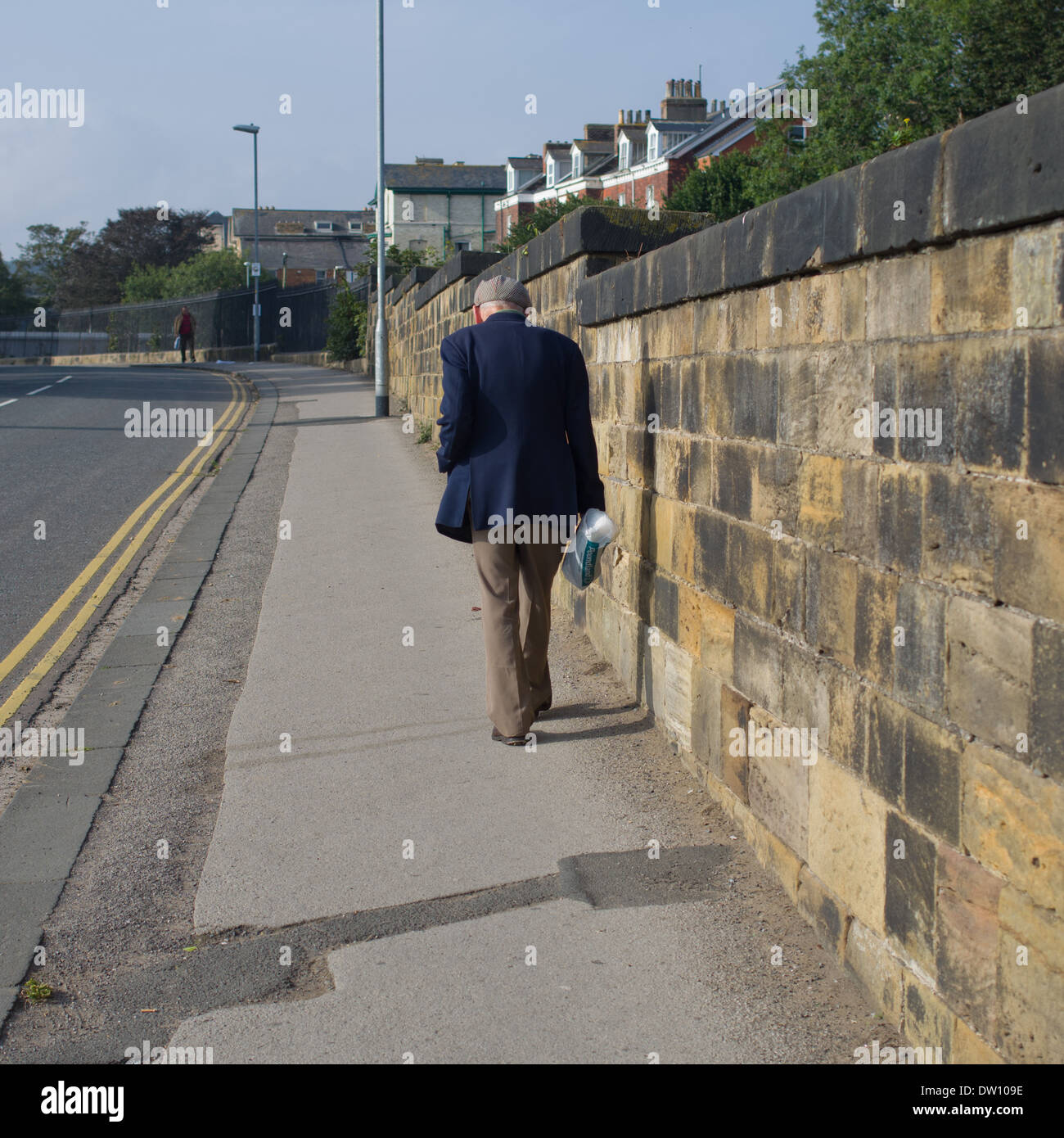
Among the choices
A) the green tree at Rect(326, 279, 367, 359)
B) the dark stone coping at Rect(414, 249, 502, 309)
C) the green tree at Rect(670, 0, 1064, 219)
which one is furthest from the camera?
the green tree at Rect(670, 0, 1064, 219)

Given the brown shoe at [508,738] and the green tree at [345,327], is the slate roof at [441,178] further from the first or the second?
the brown shoe at [508,738]

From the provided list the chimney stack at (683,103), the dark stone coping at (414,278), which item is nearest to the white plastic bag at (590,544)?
the dark stone coping at (414,278)

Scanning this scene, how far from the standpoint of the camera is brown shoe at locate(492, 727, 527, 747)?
16.2ft

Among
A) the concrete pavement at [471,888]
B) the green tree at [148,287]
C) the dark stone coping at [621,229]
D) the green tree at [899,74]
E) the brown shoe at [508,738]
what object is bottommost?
the concrete pavement at [471,888]

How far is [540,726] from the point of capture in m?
5.22

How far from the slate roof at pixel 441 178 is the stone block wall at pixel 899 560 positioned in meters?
71.1

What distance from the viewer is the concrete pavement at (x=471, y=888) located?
2.90 metres

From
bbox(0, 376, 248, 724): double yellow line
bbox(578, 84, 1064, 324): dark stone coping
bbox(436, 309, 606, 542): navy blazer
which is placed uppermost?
bbox(578, 84, 1064, 324): dark stone coping

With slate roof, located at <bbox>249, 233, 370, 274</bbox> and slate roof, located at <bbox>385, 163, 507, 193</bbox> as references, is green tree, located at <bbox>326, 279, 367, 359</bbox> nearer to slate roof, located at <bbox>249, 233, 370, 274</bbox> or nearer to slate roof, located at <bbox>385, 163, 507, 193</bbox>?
slate roof, located at <bbox>385, 163, 507, 193</bbox>

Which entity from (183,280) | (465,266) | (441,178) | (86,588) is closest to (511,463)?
(86,588)

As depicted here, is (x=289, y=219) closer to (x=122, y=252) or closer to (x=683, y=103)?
(x=122, y=252)

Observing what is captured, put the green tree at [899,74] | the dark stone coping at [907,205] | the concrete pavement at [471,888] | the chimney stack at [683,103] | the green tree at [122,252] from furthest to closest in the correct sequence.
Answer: the green tree at [122,252] → the chimney stack at [683,103] → the green tree at [899,74] → the concrete pavement at [471,888] → the dark stone coping at [907,205]

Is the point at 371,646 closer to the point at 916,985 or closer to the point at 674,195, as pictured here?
the point at 916,985

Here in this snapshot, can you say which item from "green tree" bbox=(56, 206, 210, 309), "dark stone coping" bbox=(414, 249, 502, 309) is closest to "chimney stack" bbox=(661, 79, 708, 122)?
"green tree" bbox=(56, 206, 210, 309)
